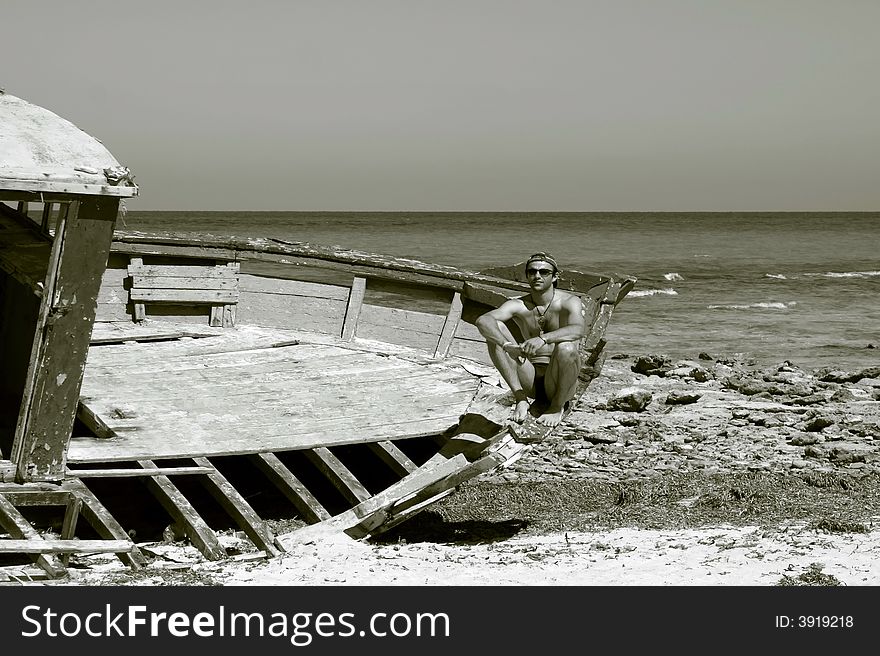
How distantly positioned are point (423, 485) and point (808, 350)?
1438 centimetres

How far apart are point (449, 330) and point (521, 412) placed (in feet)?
9.84

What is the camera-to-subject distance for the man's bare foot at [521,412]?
6.41 meters

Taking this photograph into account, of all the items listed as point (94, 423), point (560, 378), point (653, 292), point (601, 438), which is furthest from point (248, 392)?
point (653, 292)

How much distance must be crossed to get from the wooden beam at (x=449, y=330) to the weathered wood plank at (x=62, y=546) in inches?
174

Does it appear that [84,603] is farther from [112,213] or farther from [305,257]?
[305,257]

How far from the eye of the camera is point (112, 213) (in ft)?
16.5

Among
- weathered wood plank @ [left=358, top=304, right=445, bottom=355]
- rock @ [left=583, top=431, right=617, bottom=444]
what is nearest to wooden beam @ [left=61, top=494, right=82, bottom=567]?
weathered wood plank @ [left=358, top=304, right=445, bottom=355]

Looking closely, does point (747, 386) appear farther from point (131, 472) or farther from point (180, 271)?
point (131, 472)

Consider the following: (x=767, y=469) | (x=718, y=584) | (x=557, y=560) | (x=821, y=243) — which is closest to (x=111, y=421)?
(x=557, y=560)

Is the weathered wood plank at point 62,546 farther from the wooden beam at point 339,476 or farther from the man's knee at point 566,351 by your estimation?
the man's knee at point 566,351

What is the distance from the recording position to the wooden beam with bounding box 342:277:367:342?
974cm

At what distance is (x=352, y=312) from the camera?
9.78 metres

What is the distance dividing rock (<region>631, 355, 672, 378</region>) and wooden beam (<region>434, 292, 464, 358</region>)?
499cm

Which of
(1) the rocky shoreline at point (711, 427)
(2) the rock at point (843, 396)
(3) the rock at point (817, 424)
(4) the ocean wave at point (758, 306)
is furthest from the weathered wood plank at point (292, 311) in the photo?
(4) the ocean wave at point (758, 306)
